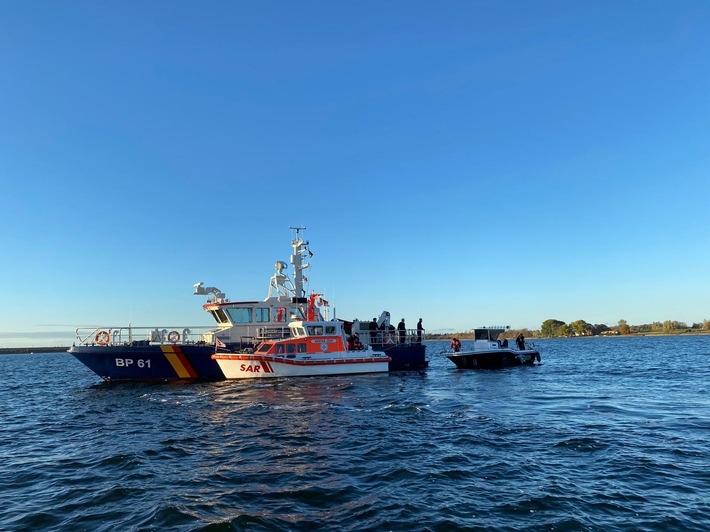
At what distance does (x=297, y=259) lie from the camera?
32531 millimetres

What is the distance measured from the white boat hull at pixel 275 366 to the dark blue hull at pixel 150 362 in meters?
1.46

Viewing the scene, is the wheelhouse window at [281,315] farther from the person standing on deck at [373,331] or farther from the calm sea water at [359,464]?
the calm sea water at [359,464]

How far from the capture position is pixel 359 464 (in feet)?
32.0

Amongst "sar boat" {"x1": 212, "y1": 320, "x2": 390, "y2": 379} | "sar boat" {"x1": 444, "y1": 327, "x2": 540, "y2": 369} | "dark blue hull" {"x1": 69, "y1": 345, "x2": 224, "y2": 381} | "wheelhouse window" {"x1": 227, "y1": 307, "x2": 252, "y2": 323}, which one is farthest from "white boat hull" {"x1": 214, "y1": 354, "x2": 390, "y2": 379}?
"sar boat" {"x1": 444, "y1": 327, "x2": 540, "y2": 369}

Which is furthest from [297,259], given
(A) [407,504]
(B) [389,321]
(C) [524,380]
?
(A) [407,504]

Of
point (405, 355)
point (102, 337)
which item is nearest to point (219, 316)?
point (102, 337)

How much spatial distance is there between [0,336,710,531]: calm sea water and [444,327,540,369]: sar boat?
1904 cm

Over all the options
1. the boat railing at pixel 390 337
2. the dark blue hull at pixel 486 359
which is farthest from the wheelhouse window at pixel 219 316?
the dark blue hull at pixel 486 359

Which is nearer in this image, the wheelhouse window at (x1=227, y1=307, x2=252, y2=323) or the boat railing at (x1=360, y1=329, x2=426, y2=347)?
the wheelhouse window at (x1=227, y1=307, x2=252, y2=323)

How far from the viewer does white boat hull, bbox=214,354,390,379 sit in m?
25.7

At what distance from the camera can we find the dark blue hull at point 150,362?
26031 millimetres

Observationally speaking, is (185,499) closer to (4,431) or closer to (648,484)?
(648,484)

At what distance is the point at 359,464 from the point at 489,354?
102 ft

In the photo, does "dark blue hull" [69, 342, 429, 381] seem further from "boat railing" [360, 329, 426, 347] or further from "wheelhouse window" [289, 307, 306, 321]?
"boat railing" [360, 329, 426, 347]
